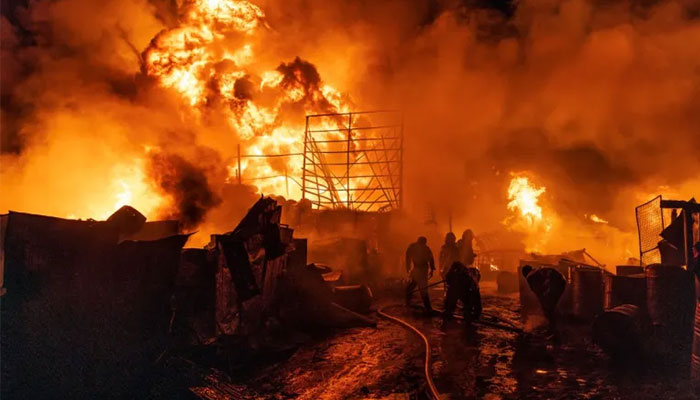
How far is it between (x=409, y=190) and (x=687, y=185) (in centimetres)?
1738

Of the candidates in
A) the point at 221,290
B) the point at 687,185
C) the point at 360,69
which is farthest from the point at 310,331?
the point at 687,185

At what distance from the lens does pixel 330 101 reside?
86.2 feet

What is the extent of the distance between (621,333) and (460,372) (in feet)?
9.32

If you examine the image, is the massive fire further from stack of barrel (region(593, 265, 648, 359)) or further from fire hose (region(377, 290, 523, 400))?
stack of barrel (region(593, 265, 648, 359))

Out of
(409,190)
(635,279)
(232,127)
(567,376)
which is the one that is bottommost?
(567,376)

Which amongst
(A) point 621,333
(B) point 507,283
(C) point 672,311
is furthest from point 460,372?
(B) point 507,283

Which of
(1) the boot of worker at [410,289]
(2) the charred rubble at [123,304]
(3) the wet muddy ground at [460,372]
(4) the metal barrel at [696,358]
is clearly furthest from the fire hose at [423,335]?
(4) the metal barrel at [696,358]

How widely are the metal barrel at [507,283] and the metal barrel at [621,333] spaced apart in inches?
325

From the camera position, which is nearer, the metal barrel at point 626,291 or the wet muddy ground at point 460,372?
the wet muddy ground at point 460,372

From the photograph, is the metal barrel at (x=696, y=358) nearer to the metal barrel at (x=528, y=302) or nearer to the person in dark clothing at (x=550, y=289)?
the person in dark clothing at (x=550, y=289)

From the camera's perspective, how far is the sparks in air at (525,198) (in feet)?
106

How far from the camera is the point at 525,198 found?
3306 cm

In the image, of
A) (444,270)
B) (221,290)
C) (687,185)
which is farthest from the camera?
(687,185)

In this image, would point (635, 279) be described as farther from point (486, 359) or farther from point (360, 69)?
point (360, 69)
